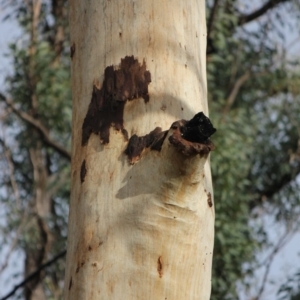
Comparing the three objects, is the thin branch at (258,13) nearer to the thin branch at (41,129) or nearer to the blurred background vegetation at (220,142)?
the blurred background vegetation at (220,142)

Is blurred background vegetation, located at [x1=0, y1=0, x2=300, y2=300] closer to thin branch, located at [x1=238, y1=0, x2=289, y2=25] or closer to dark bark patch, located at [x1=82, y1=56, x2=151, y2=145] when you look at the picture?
thin branch, located at [x1=238, y1=0, x2=289, y2=25]

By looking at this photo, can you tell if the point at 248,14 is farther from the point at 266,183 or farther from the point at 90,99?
the point at 90,99

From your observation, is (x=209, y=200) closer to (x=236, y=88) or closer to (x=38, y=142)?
(x=38, y=142)

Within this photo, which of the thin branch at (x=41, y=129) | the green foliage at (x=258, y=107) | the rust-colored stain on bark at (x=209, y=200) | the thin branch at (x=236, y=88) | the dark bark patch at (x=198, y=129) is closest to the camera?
the dark bark patch at (x=198, y=129)

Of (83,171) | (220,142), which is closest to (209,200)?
(83,171)

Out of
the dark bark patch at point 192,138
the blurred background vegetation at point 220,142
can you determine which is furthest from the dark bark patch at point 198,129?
the blurred background vegetation at point 220,142

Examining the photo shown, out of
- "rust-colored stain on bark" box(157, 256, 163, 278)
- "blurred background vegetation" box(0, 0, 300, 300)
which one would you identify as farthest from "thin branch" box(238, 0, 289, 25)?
"rust-colored stain on bark" box(157, 256, 163, 278)

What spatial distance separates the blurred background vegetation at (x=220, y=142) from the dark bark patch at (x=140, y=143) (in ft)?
13.5

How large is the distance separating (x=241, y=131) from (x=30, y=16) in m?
2.17

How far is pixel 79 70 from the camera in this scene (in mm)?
2135

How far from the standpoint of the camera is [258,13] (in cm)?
867

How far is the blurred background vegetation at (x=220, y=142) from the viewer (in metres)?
7.05

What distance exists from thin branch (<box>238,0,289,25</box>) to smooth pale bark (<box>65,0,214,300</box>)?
6.59m

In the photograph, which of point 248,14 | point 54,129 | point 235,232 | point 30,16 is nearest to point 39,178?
point 54,129
